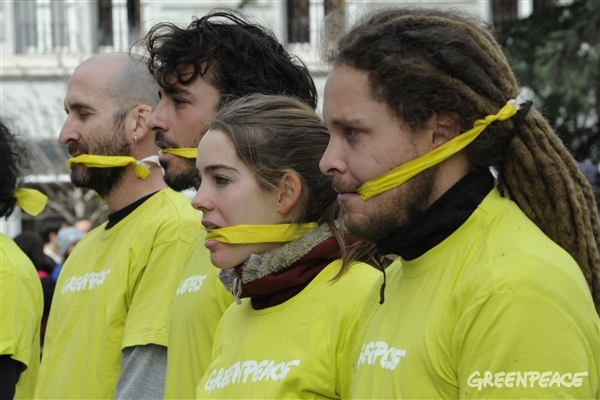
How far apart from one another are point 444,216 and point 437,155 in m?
0.14

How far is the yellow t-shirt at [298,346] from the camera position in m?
2.89

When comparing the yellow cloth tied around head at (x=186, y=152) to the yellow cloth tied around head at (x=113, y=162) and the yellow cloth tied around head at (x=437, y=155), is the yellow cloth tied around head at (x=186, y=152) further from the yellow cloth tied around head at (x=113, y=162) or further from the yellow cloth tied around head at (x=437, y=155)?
the yellow cloth tied around head at (x=437, y=155)

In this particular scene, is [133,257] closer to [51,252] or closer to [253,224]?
[253,224]

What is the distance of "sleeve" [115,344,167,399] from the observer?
3.83 m

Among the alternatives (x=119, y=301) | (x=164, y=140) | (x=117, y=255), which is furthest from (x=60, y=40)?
(x=164, y=140)

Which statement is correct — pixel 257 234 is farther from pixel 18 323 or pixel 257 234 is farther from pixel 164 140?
pixel 18 323

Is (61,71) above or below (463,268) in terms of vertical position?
below

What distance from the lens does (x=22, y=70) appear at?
17547 millimetres

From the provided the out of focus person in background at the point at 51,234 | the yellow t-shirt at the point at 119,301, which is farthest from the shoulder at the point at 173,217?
the out of focus person in background at the point at 51,234

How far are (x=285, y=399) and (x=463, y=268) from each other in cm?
73

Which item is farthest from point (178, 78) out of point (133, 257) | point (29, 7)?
point (29, 7)

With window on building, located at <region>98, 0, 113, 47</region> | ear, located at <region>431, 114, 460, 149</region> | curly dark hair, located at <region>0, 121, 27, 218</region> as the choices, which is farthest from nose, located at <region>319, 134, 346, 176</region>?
window on building, located at <region>98, 0, 113, 47</region>

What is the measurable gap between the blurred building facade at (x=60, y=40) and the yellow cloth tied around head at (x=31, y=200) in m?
11.3

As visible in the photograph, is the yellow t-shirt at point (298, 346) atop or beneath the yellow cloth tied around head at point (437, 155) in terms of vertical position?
beneath
